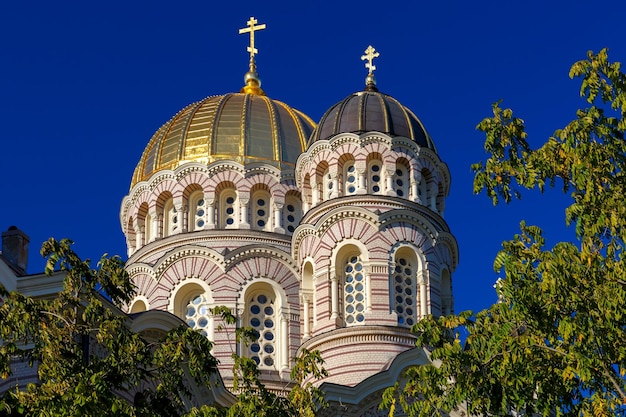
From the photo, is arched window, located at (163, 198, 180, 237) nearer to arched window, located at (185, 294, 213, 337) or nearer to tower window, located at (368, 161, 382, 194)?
arched window, located at (185, 294, 213, 337)

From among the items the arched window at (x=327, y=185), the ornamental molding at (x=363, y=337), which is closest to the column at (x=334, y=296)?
the ornamental molding at (x=363, y=337)

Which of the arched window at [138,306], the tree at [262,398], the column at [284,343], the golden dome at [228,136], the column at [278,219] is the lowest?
the tree at [262,398]

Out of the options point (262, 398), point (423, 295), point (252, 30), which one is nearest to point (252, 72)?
point (252, 30)

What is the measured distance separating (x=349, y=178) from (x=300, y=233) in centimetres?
200

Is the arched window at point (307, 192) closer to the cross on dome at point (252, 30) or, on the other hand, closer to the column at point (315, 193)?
the column at point (315, 193)

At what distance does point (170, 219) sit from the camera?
127ft

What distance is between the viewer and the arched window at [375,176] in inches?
1362

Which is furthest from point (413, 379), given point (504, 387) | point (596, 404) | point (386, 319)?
point (386, 319)

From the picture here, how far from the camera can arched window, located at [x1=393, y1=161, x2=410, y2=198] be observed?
34.8 m

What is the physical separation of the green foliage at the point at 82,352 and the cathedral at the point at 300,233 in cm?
1011

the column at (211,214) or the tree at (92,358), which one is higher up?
the column at (211,214)

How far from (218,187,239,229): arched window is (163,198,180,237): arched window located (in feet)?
4.39

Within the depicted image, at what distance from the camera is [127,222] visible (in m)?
40.0

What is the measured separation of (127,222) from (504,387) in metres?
24.7
